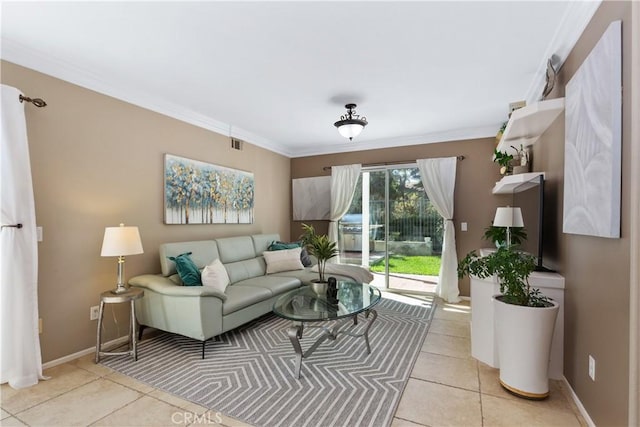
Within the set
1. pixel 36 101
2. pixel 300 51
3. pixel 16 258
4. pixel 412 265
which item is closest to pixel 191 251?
pixel 16 258

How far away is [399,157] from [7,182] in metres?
4.78

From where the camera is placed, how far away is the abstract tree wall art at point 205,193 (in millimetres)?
3572

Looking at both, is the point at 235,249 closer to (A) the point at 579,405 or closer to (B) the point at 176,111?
(B) the point at 176,111

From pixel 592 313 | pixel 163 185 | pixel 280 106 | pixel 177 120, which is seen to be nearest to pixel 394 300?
pixel 592 313

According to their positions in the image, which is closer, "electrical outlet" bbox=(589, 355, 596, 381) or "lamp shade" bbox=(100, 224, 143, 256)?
"electrical outlet" bbox=(589, 355, 596, 381)

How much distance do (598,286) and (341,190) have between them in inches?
158

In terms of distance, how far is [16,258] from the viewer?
2.25 meters

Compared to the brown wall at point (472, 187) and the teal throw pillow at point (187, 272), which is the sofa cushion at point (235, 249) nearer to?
the teal throw pillow at point (187, 272)

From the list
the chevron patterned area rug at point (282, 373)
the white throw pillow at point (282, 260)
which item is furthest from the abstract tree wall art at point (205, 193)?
the chevron patterned area rug at point (282, 373)

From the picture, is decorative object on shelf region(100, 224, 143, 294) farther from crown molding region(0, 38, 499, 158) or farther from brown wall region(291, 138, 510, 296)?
brown wall region(291, 138, 510, 296)

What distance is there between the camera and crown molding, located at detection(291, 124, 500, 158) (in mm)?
4520

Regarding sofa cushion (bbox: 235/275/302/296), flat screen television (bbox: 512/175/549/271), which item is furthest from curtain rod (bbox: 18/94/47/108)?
flat screen television (bbox: 512/175/549/271)

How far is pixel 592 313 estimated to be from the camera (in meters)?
1.78

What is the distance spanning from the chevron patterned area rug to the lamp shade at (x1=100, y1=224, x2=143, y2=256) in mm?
993
